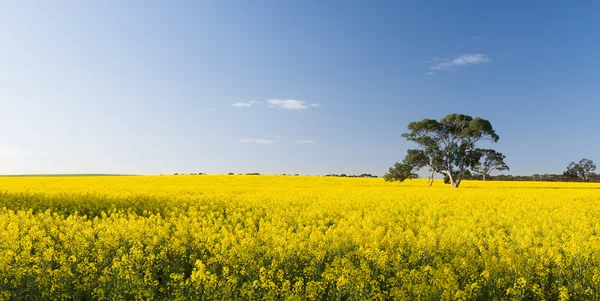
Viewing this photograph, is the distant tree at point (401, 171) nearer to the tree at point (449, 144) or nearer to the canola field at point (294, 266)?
the tree at point (449, 144)

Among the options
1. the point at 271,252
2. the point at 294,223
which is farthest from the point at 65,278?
the point at 294,223

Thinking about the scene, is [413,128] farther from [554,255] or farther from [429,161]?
[554,255]

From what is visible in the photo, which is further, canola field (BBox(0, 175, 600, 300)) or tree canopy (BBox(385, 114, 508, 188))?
tree canopy (BBox(385, 114, 508, 188))

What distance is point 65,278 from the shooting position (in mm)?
7574

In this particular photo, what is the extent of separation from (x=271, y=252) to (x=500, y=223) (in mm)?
10458

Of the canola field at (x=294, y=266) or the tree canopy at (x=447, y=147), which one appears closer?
the canola field at (x=294, y=266)

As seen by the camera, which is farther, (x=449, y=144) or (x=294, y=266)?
(x=449, y=144)

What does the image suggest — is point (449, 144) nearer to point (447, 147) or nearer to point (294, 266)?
point (447, 147)

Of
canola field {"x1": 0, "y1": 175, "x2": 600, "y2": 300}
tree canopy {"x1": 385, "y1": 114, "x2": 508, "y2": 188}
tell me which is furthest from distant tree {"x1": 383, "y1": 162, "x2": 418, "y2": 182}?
canola field {"x1": 0, "y1": 175, "x2": 600, "y2": 300}

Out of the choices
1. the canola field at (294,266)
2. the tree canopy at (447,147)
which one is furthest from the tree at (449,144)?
the canola field at (294,266)

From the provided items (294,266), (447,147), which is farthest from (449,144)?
(294,266)

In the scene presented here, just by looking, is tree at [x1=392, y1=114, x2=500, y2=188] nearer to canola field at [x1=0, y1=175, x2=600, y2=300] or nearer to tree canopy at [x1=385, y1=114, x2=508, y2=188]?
tree canopy at [x1=385, y1=114, x2=508, y2=188]

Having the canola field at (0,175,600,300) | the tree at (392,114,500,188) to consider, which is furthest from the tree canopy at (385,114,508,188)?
the canola field at (0,175,600,300)

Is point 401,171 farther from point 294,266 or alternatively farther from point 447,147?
point 294,266
